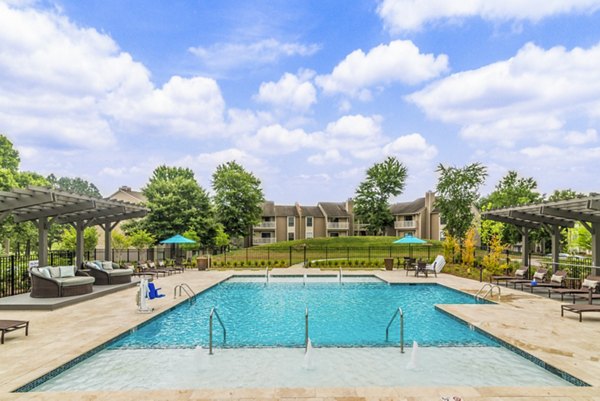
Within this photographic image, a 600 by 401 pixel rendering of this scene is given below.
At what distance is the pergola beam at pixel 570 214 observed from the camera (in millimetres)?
15383

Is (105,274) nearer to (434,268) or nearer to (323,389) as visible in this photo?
(323,389)

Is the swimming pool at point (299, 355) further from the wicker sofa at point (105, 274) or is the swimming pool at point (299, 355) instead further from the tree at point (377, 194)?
the tree at point (377, 194)

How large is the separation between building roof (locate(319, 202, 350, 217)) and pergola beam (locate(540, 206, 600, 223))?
4363 centimetres

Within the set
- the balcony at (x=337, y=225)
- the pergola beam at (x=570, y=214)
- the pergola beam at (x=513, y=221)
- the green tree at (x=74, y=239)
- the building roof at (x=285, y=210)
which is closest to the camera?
the pergola beam at (x=570, y=214)

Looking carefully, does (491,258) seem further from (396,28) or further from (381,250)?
(381,250)

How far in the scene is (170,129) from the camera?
26391 mm

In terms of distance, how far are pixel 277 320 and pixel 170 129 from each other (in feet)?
62.2

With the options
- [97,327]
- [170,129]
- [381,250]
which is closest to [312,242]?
[381,250]

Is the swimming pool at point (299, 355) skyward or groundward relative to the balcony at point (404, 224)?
groundward

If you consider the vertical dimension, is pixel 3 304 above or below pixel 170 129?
below

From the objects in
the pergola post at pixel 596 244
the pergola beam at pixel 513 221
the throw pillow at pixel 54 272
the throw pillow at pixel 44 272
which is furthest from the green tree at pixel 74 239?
the pergola post at pixel 596 244

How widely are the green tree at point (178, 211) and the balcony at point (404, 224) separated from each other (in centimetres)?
3090

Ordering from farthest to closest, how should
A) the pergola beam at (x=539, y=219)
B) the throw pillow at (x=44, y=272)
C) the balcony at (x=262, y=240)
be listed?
the balcony at (x=262, y=240) < the pergola beam at (x=539, y=219) < the throw pillow at (x=44, y=272)

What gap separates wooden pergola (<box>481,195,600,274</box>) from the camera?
13.6 meters
